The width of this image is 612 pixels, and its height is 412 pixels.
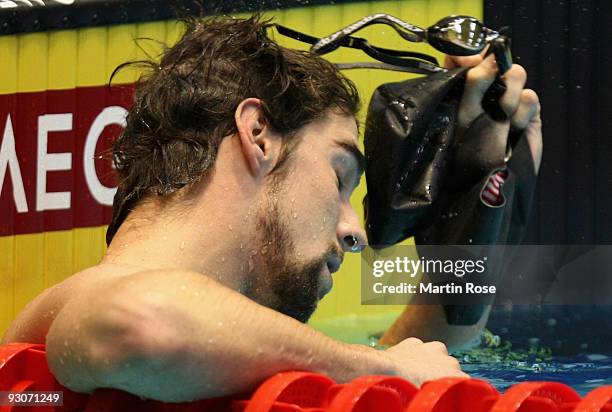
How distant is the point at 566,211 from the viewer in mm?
2328

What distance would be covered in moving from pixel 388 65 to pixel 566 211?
592 mm

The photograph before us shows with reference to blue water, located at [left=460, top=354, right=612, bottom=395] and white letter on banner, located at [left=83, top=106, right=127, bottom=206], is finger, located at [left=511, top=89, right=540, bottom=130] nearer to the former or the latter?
blue water, located at [left=460, top=354, right=612, bottom=395]

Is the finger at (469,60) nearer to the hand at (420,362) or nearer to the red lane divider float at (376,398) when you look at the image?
the hand at (420,362)

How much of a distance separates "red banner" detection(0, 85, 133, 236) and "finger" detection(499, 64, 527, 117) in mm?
1120

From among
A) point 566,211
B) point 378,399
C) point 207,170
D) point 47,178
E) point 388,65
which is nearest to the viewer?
point 378,399

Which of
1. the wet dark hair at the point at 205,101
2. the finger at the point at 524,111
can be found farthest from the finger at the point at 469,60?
the wet dark hair at the point at 205,101

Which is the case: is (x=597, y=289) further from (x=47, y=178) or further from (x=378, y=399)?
(x=378, y=399)

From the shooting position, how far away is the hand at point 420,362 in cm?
79

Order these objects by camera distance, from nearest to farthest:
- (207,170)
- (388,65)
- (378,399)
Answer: (378,399)
(207,170)
(388,65)

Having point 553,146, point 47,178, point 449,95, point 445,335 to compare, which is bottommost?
point 445,335

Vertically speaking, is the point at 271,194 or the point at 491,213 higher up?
the point at 271,194

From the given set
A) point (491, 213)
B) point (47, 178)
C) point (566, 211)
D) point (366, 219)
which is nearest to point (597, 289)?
point (566, 211)

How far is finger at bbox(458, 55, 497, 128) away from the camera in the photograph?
6.14ft

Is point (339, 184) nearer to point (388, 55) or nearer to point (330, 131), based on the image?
point (330, 131)
